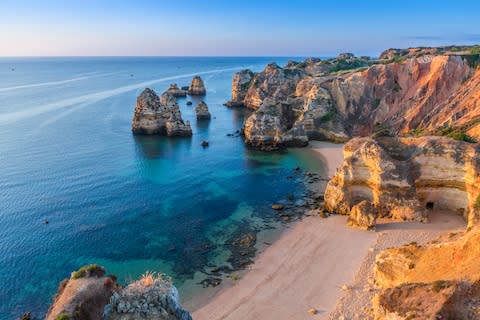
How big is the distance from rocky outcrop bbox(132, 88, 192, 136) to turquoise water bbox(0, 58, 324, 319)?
2.87 metres

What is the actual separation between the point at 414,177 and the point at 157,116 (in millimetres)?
62513

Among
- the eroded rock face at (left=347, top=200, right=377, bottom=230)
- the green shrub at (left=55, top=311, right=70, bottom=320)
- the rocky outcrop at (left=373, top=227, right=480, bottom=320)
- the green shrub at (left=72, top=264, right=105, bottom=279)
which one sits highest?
the rocky outcrop at (left=373, top=227, right=480, bottom=320)

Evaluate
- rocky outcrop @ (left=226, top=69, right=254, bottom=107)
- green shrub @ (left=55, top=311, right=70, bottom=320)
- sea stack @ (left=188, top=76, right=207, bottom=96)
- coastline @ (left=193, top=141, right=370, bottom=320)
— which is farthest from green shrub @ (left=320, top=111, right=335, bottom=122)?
sea stack @ (left=188, top=76, right=207, bottom=96)

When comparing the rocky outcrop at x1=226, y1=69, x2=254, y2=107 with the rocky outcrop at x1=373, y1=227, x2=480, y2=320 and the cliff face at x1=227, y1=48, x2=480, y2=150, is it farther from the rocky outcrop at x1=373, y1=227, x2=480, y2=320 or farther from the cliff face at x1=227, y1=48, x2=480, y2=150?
the rocky outcrop at x1=373, y1=227, x2=480, y2=320

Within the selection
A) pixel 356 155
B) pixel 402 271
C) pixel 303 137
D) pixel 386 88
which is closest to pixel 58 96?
pixel 303 137

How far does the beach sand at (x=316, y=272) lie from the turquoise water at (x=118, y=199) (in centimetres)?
486

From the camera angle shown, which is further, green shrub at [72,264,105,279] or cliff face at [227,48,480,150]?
cliff face at [227,48,480,150]

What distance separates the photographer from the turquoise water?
35562mm

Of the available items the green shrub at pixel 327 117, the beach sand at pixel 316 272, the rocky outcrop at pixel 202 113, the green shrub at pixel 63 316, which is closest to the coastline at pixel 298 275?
the beach sand at pixel 316 272

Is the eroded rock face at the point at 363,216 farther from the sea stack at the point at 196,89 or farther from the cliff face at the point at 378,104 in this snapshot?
the sea stack at the point at 196,89

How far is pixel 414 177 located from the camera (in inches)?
1622

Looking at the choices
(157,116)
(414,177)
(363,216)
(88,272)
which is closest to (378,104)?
(414,177)

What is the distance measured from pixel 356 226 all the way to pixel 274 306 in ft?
52.5

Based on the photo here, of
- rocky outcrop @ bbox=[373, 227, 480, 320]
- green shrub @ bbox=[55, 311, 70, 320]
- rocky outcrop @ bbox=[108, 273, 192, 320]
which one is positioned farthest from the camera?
green shrub @ bbox=[55, 311, 70, 320]
